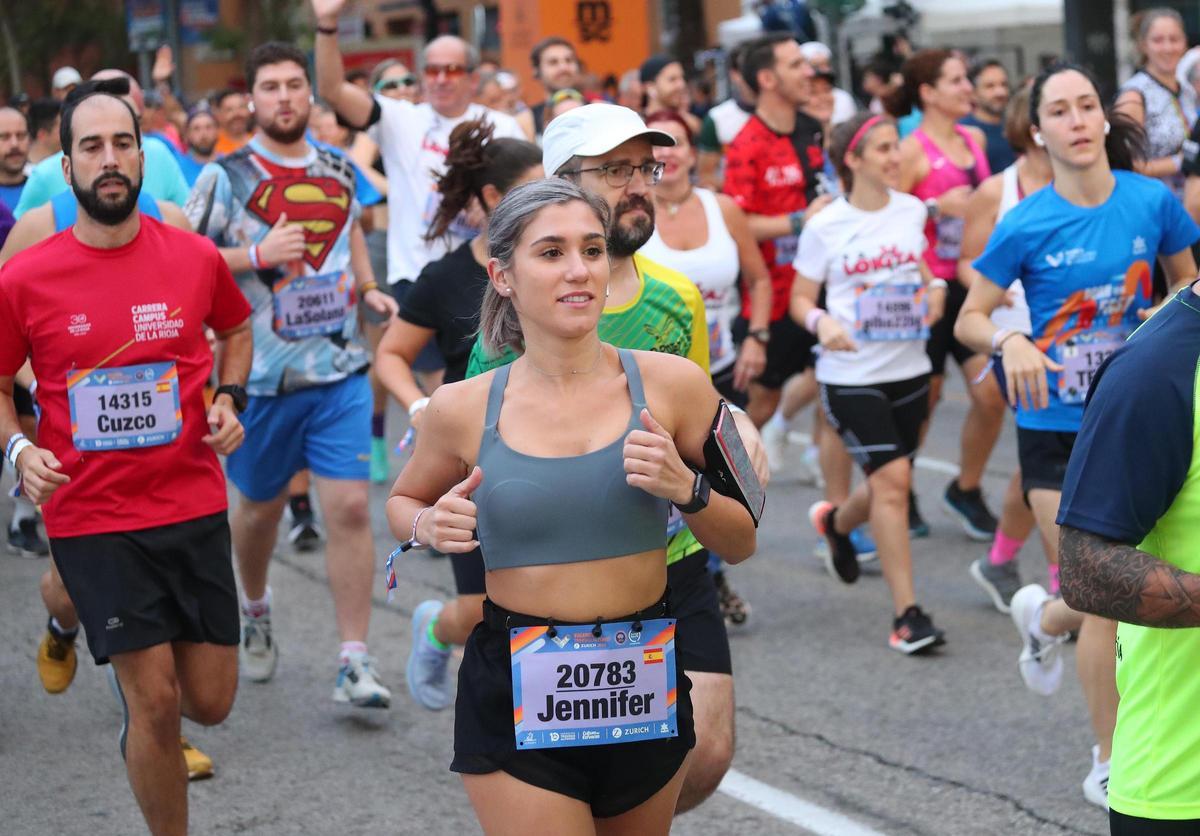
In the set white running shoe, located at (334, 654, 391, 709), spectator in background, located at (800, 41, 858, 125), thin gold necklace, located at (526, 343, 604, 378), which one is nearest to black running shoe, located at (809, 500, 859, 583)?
white running shoe, located at (334, 654, 391, 709)

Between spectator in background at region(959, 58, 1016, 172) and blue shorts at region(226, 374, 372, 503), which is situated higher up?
spectator in background at region(959, 58, 1016, 172)

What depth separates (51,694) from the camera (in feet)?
21.6

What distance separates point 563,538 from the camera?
3.35 meters

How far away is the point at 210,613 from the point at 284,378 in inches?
63.0

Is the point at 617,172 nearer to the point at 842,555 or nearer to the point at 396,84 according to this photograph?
the point at 842,555

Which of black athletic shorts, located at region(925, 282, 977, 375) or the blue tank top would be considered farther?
black athletic shorts, located at region(925, 282, 977, 375)

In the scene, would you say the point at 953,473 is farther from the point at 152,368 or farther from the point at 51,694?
the point at 152,368

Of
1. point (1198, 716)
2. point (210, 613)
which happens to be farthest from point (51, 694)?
point (1198, 716)

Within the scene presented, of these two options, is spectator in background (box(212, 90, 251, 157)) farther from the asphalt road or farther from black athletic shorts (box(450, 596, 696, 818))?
black athletic shorts (box(450, 596, 696, 818))

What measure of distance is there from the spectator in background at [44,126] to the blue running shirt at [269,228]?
10.5ft

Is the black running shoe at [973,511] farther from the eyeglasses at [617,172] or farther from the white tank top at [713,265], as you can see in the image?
the eyeglasses at [617,172]

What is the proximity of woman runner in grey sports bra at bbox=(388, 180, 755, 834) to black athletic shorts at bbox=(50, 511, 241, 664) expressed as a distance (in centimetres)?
149

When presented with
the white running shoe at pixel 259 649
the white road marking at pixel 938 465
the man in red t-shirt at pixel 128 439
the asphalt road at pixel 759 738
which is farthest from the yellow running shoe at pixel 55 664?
the white road marking at pixel 938 465

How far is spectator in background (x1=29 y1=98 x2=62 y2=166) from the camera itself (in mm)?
9461
